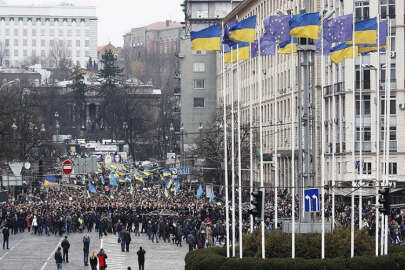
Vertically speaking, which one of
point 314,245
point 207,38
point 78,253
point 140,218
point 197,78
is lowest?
point 78,253

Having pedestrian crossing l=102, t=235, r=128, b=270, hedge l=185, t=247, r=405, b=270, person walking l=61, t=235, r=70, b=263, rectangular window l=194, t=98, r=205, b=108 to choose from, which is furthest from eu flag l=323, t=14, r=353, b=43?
rectangular window l=194, t=98, r=205, b=108

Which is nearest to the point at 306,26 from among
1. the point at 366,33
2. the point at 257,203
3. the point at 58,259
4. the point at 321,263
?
the point at 366,33

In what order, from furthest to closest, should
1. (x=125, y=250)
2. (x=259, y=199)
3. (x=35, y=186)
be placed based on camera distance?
1. (x=35, y=186)
2. (x=125, y=250)
3. (x=259, y=199)

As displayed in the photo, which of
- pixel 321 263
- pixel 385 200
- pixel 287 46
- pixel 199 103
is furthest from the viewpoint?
pixel 199 103

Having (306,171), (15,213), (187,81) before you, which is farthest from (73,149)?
(306,171)

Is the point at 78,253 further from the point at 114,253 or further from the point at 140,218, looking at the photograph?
the point at 140,218

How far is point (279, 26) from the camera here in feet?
137

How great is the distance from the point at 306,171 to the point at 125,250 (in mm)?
23096

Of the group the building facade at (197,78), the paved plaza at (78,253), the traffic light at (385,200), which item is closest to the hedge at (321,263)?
the traffic light at (385,200)

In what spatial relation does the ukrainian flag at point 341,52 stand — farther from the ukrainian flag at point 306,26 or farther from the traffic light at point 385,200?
the traffic light at point 385,200

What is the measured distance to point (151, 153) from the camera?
180 m

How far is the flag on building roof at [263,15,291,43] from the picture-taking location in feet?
137

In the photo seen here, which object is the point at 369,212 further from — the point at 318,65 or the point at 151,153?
the point at 151,153

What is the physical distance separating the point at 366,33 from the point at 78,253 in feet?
74.4
